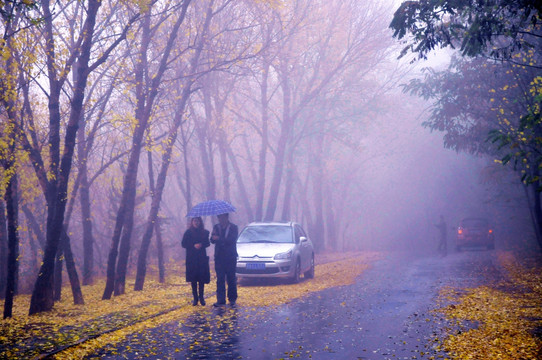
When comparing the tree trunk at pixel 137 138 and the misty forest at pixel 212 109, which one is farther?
the tree trunk at pixel 137 138

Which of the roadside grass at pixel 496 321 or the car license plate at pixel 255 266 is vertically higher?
the car license plate at pixel 255 266

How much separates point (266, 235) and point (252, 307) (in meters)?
6.47

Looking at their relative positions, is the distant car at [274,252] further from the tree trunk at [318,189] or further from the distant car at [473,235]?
the distant car at [473,235]

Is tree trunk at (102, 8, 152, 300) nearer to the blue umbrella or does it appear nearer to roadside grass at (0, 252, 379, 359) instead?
roadside grass at (0, 252, 379, 359)

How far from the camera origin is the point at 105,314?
41.1 feet

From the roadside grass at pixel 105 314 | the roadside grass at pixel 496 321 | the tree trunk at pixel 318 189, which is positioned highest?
the tree trunk at pixel 318 189

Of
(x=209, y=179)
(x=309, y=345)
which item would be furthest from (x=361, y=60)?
(x=309, y=345)

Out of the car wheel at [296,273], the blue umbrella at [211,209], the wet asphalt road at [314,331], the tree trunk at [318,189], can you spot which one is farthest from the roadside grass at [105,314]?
the tree trunk at [318,189]

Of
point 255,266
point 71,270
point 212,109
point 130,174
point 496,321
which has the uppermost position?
point 212,109

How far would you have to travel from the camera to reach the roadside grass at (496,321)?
788 centimetres

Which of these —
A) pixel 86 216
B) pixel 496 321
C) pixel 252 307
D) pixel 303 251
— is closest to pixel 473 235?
pixel 303 251

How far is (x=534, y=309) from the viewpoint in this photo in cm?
1158

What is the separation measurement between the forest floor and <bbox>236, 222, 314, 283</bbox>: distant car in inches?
18.2

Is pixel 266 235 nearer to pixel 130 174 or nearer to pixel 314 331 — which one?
pixel 130 174
